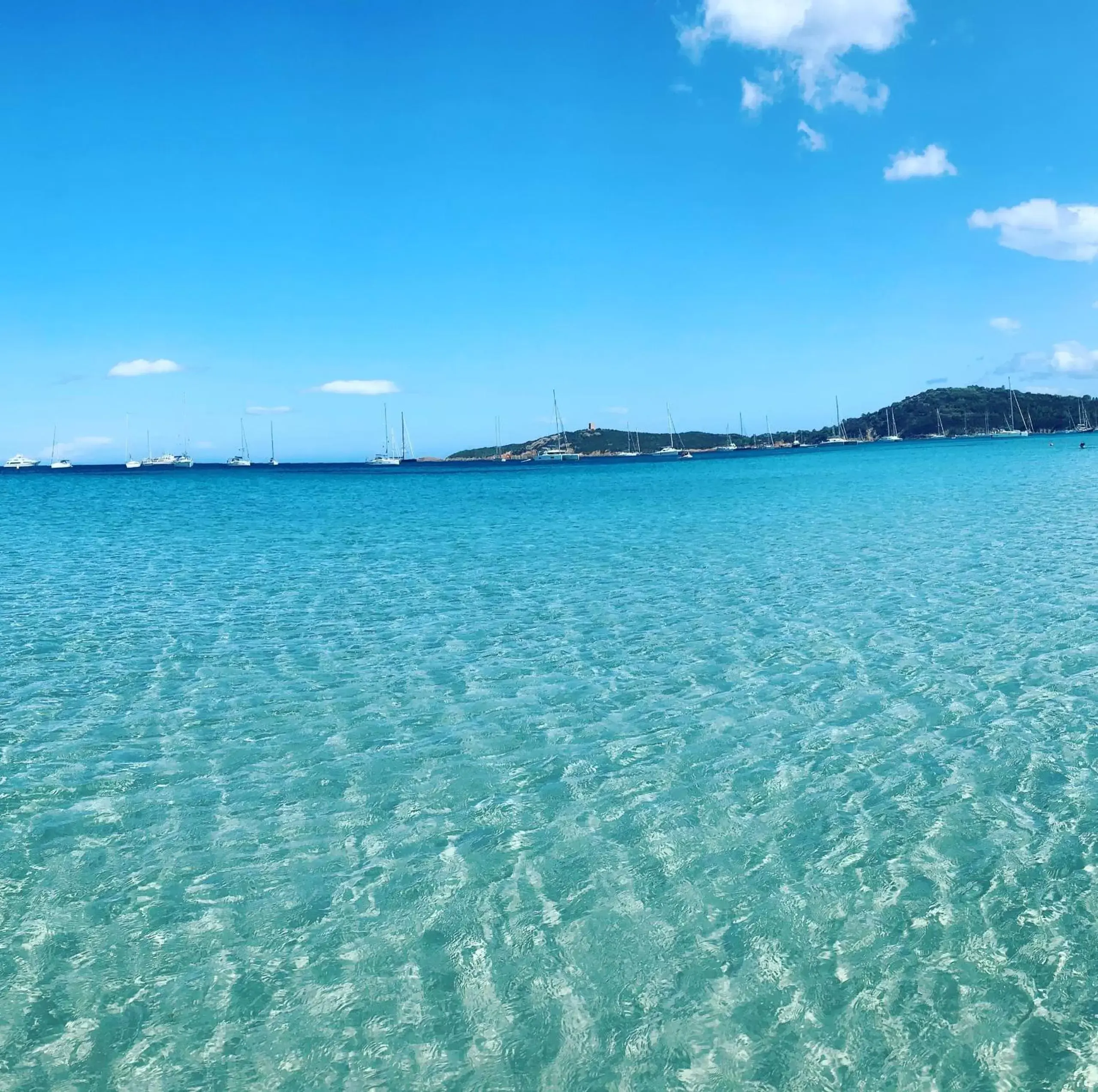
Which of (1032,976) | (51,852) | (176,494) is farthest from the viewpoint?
(176,494)

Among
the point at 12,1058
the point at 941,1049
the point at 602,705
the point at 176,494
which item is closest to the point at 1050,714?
the point at 602,705

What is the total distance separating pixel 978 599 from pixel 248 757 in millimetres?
15151

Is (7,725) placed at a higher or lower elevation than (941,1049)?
higher

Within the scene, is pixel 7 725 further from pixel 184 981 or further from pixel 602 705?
pixel 602 705

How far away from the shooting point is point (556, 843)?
7730 mm

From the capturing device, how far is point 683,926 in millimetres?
6395

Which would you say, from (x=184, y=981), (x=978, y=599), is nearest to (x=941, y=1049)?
(x=184, y=981)

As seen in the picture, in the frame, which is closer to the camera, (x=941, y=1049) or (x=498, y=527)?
(x=941, y=1049)

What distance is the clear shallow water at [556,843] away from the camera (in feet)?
17.2

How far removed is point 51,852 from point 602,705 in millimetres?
6611

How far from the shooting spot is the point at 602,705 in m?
11.5

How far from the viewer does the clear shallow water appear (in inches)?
207

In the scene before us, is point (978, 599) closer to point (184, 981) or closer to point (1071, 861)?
point (1071, 861)

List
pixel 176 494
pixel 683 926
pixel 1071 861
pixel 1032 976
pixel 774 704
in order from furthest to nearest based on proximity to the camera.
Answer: pixel 176 494, pixel 774 704, pixel 1071 861, pixel 683 926, pixel 1032 976
